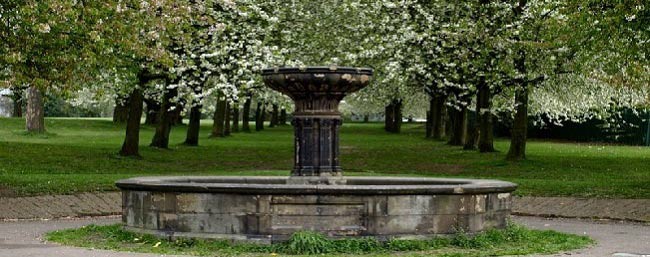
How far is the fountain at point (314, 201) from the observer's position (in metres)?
13.6

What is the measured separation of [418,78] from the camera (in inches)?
1267

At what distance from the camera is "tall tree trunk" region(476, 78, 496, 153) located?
33.0 metres

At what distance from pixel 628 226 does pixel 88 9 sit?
1008cm

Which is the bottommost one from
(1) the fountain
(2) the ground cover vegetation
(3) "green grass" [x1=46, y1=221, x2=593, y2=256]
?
(3) "green grass" [x1=46, y1=221, x2=593, y2=256]

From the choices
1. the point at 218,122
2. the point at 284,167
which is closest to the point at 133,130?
the point at 284,167

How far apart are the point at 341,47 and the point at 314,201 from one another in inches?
697

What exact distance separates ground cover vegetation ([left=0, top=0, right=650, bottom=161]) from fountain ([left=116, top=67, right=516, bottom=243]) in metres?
6.08

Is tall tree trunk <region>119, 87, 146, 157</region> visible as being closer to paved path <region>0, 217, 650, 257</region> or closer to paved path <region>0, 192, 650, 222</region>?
paved path <region>0, 192, 650, 222</region>

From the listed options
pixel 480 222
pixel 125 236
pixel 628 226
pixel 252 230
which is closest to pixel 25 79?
pixel 125 236

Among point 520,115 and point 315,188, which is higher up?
point 520,115

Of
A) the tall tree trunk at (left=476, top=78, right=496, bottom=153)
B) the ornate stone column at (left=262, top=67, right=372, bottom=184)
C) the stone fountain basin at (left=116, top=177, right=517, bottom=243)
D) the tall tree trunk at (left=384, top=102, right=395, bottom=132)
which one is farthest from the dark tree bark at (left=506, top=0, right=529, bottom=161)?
the tall tree trunk at (left=384, top=102, right=395, bottom=132)

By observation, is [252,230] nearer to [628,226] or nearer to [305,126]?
[305,126]

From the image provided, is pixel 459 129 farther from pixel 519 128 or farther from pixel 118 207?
pixel 118 207

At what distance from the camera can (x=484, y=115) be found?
35.6 metres
